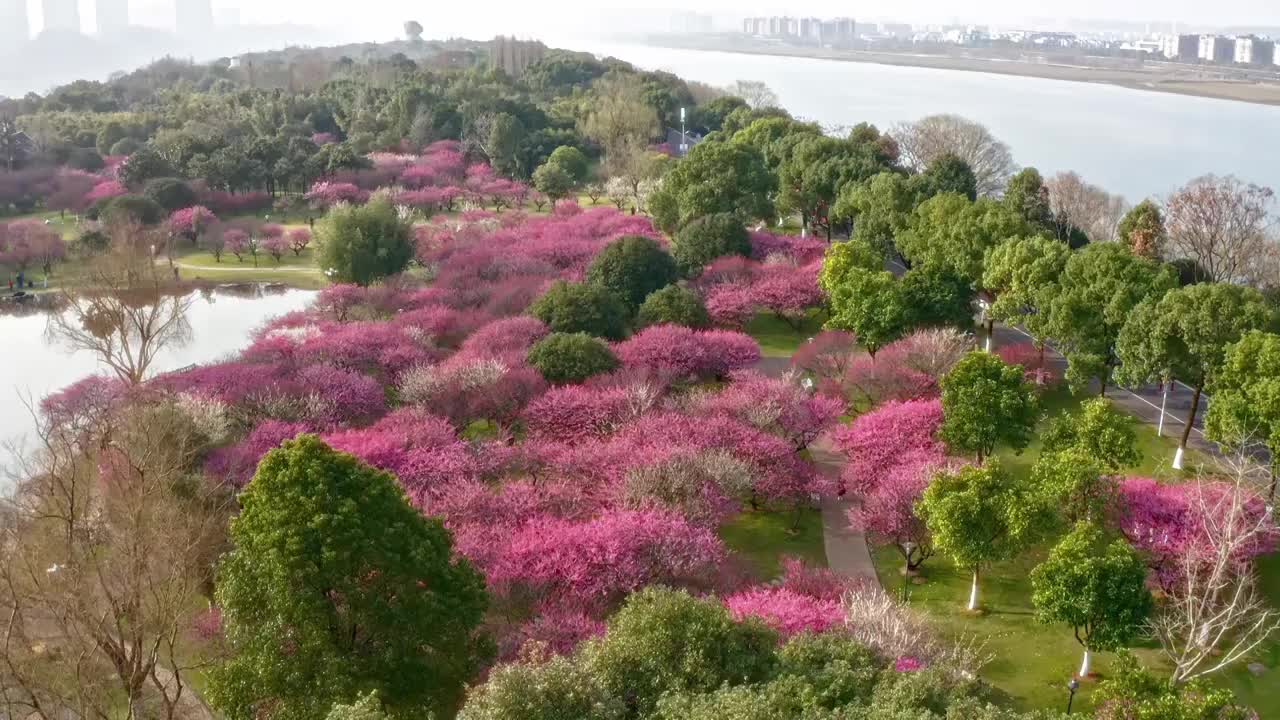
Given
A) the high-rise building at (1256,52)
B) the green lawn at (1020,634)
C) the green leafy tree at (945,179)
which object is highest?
Answer: the high-rise building at (1256,52)

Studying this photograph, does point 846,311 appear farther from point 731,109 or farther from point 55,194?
point 731,109

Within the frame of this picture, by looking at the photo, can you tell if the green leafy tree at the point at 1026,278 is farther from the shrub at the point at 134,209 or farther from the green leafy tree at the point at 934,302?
the shrub at the point at 134,209

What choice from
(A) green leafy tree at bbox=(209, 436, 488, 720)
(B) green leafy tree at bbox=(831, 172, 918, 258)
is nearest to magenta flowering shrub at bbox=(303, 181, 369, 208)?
(B) green leafy tree at bbox=(831, 172, 918, 258)

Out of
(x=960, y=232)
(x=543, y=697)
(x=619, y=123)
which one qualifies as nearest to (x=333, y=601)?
(x=543, y=697)

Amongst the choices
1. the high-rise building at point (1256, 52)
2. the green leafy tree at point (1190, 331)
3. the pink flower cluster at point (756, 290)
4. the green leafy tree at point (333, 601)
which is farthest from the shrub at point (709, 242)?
the high-rise building at point (1256, 52)

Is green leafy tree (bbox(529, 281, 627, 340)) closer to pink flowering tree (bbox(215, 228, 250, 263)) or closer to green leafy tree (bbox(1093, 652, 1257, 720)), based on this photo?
green leafy tree (bbox(1093, 652, 1257, 720))

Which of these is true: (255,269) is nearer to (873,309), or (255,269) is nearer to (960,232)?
(873,309)

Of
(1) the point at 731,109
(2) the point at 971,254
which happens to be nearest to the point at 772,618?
(2) the point at 971,254
